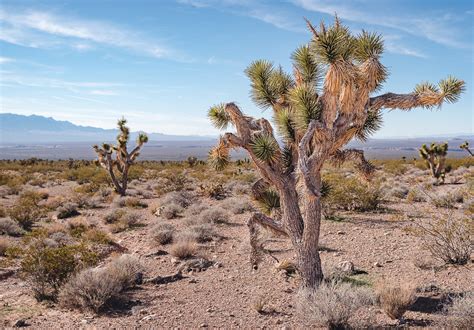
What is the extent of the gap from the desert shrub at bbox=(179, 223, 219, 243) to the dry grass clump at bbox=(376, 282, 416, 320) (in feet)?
19.2

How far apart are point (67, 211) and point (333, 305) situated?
1328cm

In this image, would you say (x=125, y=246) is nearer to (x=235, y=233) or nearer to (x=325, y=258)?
(x=235, y=233)

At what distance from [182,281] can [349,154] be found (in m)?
4.22

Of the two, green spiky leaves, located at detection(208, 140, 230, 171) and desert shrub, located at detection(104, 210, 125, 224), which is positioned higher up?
green spiky leaves, located at detection(208, 140, 230, 171)

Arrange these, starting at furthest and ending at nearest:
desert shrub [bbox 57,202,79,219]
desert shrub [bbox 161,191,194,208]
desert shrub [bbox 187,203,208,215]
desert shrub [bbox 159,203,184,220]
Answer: desert shrub [bbox 161,191,194,208]
desert shrub [bbox 57,202,79,219]
desert shrub [bbox 187,203,208,215]
desert shrub [bbox 159,203,184,220]

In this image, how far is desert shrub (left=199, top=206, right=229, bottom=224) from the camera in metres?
13.5

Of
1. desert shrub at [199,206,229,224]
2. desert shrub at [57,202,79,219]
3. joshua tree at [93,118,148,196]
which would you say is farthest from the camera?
joshua tree at [93,118,148,196]

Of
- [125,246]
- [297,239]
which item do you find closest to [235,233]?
[125,246]

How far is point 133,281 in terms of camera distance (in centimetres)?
782

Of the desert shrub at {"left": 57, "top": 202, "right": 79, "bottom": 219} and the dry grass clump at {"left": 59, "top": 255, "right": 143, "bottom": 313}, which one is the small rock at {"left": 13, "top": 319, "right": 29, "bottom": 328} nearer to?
the dry grass clump at {"left": 59, "top": 255, "right": 143, "bottom": 313}

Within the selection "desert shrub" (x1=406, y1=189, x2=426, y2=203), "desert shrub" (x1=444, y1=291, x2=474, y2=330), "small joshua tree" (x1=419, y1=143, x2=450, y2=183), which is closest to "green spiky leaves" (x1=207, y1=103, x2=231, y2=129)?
"desert shrub" (x1=444, y1=291, x2=474, y2=330)

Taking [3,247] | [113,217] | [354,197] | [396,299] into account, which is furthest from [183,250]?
[354,197]

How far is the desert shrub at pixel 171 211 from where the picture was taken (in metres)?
15.3

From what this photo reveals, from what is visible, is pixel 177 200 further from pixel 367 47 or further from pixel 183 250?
pixel 367 47
